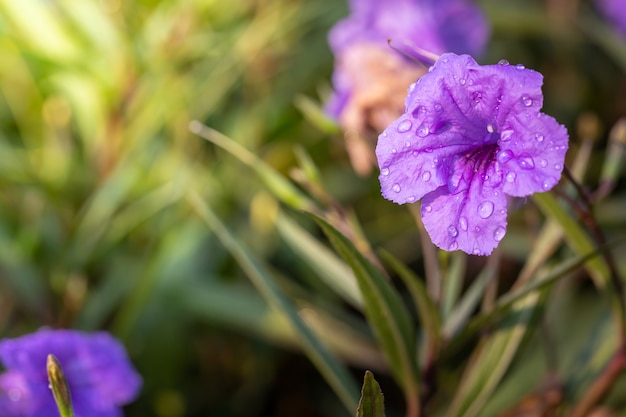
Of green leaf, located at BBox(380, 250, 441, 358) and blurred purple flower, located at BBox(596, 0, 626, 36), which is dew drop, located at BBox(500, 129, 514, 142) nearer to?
green leaf, located at BBox(380, 250, 441, 358)

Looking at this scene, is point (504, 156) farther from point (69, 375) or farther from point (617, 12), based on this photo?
point (617, 12)

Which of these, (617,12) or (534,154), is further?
(617,12)

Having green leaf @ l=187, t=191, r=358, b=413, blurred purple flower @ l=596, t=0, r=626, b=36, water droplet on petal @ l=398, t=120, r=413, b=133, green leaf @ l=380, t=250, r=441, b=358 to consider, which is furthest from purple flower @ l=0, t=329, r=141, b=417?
blurred purple flower @ l=596, t=0, r=626, b=36

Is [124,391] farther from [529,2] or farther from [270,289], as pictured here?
[529,2]

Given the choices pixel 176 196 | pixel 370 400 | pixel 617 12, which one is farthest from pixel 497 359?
pixel 617 12

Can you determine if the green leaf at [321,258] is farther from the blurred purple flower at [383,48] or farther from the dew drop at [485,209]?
the dew drop at [485,209]

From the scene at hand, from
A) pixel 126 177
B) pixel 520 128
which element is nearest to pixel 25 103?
pixel 126 177
